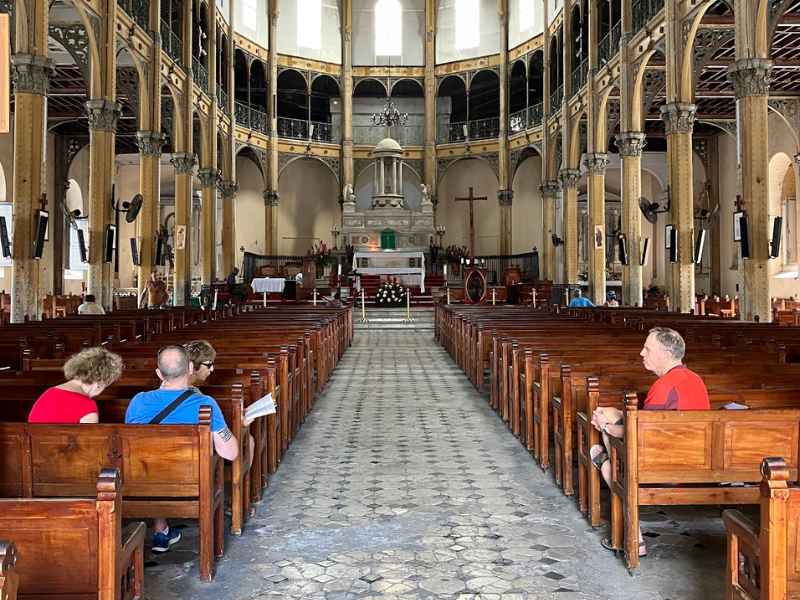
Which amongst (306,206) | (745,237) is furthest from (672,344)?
(306,206)

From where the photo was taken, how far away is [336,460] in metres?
6.64

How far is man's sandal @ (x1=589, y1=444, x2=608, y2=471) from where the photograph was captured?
4.59 meters

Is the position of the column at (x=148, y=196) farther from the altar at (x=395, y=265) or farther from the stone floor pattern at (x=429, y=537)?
the stone floor pattern at (x=429, y=537)

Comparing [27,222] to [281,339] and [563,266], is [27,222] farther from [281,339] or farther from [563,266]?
[563,266]

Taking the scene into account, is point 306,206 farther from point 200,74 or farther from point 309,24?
point 200,74

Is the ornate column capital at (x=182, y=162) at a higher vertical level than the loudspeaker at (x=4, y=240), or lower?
higher

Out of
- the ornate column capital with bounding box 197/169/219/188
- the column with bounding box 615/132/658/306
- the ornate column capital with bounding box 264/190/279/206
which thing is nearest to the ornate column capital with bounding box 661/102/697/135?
the column with bounding box 615/132/658/306

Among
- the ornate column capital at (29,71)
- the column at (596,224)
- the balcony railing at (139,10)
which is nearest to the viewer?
the ornate column capital at (29,71)

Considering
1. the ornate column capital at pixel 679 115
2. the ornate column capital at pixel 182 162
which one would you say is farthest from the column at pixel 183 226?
the ornate column capital at pixel 679 115

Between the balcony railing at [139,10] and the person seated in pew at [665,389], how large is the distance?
17.8m

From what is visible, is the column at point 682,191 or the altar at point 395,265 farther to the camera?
the altar at point 395,265

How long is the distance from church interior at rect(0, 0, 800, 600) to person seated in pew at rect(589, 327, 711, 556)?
5 cm

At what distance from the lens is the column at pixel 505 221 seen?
111 ft

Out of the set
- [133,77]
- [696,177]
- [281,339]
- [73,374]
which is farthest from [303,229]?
[73,374]
